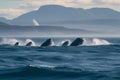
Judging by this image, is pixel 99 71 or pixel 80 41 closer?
pixel 99 71

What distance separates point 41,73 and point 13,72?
6.52 feet

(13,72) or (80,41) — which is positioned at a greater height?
(80,41)

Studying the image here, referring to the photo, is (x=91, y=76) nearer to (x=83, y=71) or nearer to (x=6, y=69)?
(x=83, y=71)

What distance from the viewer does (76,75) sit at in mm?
33719

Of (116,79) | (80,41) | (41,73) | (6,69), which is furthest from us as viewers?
(80,41)

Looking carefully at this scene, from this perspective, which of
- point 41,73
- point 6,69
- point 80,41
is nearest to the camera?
point 41,73

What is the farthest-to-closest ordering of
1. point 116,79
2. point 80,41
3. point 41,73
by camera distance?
point 80,41 < point 41,73 < point 116,79

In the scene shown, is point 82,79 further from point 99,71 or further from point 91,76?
point 99,71

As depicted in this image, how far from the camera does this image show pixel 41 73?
1353 inches

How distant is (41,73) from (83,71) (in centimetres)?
318

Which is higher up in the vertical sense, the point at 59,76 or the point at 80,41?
the point at 80,41

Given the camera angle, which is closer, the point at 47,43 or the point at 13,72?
the point at 13,72

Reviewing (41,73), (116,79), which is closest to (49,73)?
(41,73)

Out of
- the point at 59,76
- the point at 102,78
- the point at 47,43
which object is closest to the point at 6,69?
the point at 59,76
